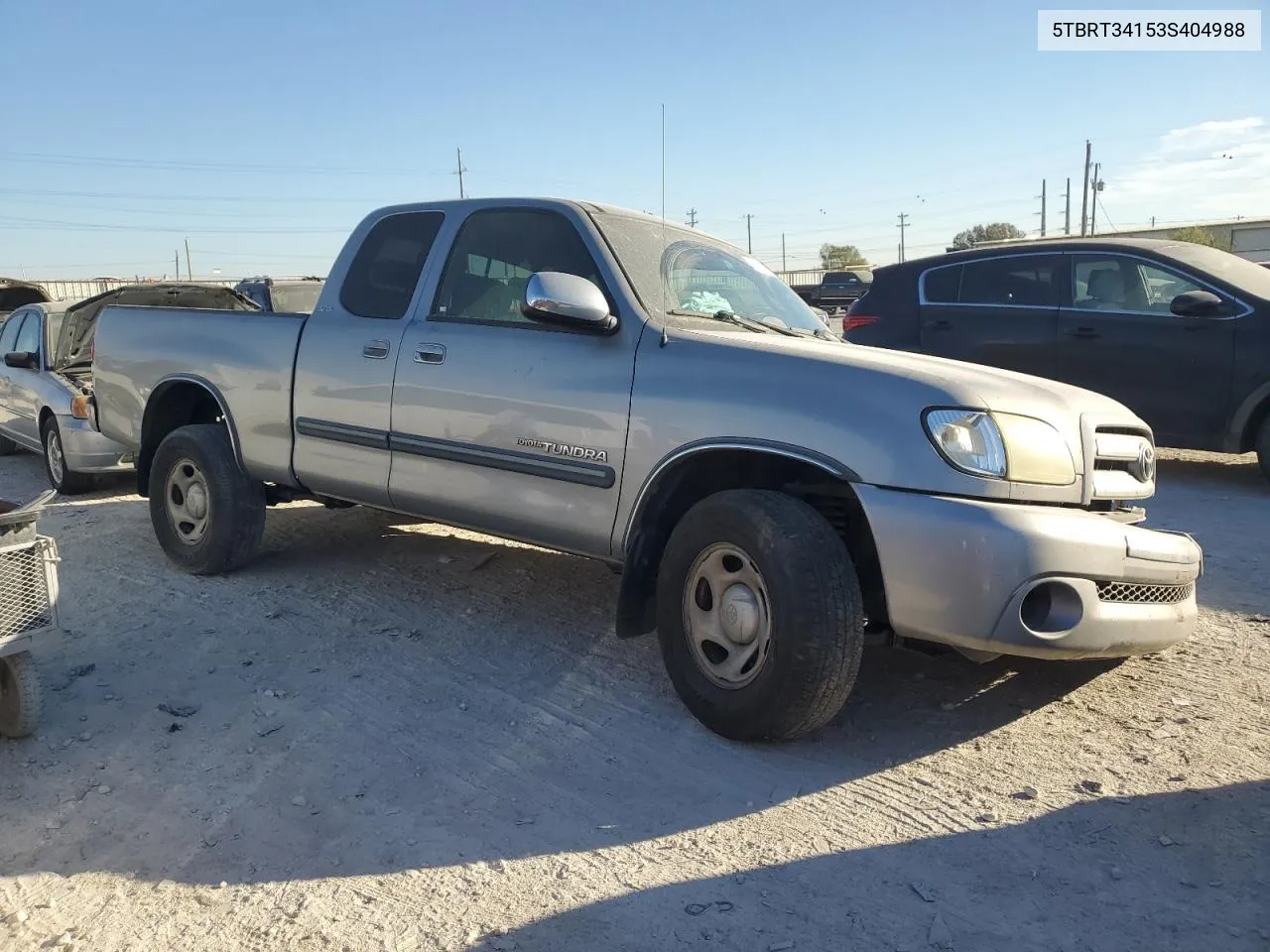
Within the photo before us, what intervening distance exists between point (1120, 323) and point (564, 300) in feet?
18.5

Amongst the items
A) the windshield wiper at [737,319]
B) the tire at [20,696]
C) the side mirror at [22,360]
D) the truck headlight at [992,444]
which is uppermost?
the windshield wiper at [737,319]

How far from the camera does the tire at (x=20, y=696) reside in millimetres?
3652

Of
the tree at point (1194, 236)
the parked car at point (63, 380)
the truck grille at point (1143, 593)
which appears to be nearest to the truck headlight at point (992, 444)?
the truck grille at point (1143, 593)

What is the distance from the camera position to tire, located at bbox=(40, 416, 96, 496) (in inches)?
330

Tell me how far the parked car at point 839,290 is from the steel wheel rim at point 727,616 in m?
32.7

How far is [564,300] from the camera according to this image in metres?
3.86

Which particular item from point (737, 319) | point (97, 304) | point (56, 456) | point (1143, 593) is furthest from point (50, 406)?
point (1143, 593)

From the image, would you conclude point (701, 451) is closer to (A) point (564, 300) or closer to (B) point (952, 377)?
(A) point (564, 300)

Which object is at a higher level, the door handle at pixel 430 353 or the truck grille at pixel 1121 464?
the door handle at pixel 430 353

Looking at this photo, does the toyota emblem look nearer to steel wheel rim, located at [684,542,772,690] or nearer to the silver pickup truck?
the silver pickup truck

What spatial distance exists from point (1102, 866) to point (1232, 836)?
1.43 ft

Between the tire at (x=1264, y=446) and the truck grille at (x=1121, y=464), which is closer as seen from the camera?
the truck grille at (x=1121, y=464)

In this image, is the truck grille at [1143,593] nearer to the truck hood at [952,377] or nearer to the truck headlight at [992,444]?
the truck headlight at [992,444]

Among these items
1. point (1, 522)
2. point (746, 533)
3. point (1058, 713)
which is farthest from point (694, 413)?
point (1, 522)
